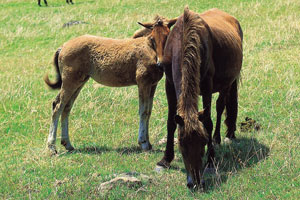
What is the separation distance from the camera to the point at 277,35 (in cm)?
1374

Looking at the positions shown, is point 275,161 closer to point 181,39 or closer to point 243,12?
point 181,39

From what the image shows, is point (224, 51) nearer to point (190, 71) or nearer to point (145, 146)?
point (190, 71)

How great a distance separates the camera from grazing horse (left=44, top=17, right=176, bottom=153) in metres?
7.66

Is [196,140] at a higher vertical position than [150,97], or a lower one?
higher

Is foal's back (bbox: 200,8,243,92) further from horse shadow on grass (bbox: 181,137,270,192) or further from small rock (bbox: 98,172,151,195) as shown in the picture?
small rock (bbox: 98,172,151,195)

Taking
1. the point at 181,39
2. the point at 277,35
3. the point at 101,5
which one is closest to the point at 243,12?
the point at 277,35

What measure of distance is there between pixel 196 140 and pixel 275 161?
1.58m

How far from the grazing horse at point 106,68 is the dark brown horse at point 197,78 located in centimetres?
104

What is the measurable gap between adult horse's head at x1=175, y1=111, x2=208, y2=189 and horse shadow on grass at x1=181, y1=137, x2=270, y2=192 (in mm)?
286

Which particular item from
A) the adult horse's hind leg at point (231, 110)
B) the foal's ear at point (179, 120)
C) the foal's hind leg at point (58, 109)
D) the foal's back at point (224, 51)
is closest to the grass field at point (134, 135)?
the adult horse's hind leg at point (231, 110)

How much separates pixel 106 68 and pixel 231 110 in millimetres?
2260

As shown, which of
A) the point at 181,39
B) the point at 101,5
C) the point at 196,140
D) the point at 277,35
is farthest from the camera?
the point at 101,5

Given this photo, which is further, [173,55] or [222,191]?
[173,55]

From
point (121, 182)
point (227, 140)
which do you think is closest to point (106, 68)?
point (227, 140)
